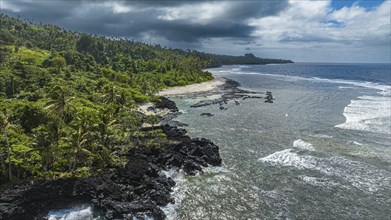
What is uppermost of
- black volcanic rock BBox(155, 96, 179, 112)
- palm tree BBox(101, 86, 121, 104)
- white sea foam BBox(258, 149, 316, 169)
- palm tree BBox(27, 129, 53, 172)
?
palm tree BBox(101, 86, 121, 104)

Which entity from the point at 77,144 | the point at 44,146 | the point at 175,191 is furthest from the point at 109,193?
the point at 44,146

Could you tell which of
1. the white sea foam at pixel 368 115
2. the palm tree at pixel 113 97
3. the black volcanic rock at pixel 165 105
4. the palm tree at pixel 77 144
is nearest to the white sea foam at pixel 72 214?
the palm tree at pixel 77 144

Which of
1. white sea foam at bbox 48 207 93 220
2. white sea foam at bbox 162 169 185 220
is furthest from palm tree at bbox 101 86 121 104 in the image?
white sea foam at bbox 48 207 93 220

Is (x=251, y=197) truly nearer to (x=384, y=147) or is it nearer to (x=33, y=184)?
(x=33, y=184)

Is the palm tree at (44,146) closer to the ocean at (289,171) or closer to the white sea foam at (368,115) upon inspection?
the ocean at (289,171)

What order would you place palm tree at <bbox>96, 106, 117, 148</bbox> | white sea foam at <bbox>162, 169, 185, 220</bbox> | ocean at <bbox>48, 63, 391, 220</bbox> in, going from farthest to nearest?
palm tree at <bbox>96, 106, 117, 148</bbox> → ocean at <bbox>48, 63, 391, 220</bbox> → white sea foam at <bbox>162, 169, 185, 220</bbox>

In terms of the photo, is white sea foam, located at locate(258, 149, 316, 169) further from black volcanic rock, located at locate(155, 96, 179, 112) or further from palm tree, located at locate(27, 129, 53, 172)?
black volcanic rock, located at locate(155, 96, 179, 112)

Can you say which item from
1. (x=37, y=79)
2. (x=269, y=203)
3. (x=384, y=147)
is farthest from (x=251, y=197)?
(x=37, y=79)

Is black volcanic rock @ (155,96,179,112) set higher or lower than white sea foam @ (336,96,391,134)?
higher

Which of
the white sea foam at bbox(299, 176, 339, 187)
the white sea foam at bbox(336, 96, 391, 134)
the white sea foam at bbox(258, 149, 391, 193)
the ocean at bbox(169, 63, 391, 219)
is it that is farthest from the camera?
the white sea foam at bbox(336, 96, 391, 134)
